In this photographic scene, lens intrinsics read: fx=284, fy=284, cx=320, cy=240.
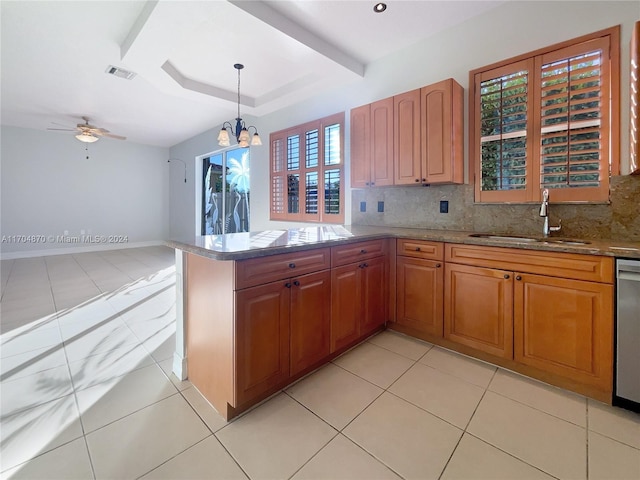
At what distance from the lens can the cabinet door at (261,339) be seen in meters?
1.48

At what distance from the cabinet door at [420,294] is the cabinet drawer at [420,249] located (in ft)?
0.13

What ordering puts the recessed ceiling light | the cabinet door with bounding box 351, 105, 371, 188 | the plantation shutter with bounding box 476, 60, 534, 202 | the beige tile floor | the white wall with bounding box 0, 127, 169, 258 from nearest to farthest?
the beige tile floor
the plantation shutter with bounding box 476, 60, 534, 202
the recessed ceiling light
the cabinet door with bounding box 351, 105, 371, 188
the white wall with bounding box 0, 127, 169, 258

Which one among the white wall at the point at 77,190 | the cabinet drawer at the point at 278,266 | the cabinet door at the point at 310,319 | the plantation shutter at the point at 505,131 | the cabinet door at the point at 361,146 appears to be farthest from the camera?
the white wall at the point at 77,190

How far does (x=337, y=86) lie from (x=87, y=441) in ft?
12.9

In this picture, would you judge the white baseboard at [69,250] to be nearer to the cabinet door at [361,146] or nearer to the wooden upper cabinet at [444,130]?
the cabinet door at [361,146]

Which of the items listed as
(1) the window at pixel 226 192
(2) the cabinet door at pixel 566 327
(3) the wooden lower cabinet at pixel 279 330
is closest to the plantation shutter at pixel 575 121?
(2) the cabinet door at pixel 566 327

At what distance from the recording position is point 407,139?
8.66ft

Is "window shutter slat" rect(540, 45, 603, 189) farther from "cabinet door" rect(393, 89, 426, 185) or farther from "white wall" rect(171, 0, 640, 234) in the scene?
"cabinet door" rect(393, 89, 426, 185)

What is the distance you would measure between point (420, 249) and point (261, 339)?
1489mm

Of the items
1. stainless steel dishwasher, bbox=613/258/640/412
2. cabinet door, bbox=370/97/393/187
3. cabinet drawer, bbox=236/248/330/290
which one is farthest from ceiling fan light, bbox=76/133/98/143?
stainless steel dishwasher, bbox=613/258/640/412

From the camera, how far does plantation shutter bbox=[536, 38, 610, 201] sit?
1.96 meters

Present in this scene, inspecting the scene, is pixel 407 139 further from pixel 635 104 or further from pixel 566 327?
pixel 566 327

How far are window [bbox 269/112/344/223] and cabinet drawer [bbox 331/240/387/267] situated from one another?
1.29 m

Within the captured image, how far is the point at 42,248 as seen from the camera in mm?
6465
